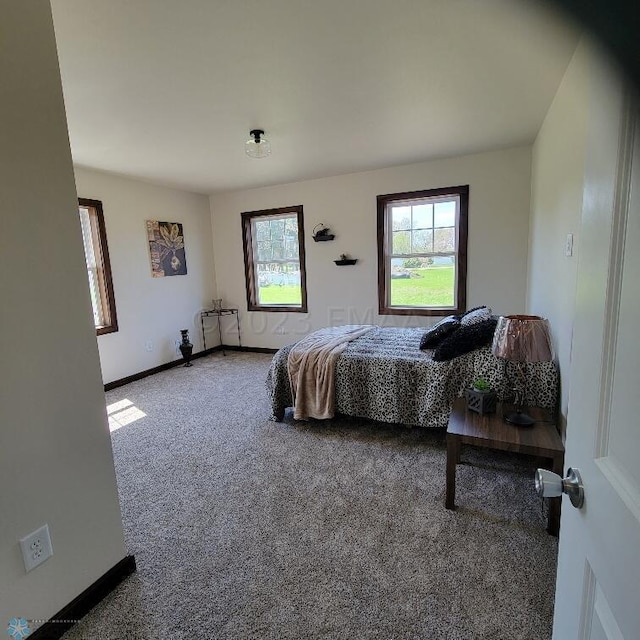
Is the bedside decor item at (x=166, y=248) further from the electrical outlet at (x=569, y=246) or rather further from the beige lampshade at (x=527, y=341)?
the electrical outlet at (x=569, y=246)

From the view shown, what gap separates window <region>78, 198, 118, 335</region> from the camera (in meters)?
4.02

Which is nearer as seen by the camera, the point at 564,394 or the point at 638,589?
the point at 638,589

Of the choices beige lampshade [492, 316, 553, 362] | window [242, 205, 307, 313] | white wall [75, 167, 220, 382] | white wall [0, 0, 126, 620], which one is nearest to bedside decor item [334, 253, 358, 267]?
window [242, 205, 307, 313]

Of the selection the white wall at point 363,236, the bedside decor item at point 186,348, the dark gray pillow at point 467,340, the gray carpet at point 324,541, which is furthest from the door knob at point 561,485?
the bedside decor item at point 186,348

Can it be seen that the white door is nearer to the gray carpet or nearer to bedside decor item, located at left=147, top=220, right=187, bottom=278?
the gray carpet

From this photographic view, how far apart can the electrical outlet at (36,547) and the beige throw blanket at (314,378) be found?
1.90 metres

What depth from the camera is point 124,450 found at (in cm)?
273

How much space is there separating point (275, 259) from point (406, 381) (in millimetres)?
3384

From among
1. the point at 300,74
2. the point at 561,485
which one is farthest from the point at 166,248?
the point at 561,485

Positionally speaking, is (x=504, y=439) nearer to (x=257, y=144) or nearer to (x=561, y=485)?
(x=561, y=485)

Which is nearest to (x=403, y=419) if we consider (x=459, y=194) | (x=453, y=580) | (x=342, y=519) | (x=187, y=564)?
(x=342, y=519)

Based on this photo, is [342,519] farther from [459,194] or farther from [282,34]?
[459,194]

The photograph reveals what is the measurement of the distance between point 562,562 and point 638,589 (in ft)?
1.53

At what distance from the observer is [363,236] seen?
15.6 feet
